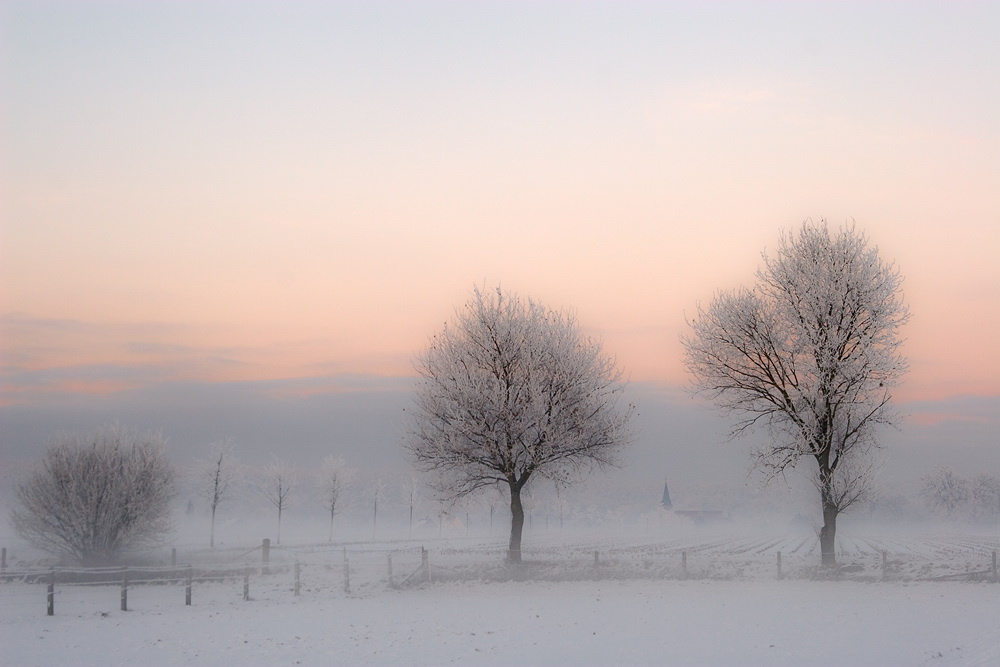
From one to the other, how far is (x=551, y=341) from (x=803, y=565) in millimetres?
12658

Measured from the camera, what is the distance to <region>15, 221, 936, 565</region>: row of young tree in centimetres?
2828

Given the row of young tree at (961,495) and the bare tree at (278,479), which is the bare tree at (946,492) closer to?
the row of young tree at (961,495)

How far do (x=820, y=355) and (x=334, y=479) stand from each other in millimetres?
65898

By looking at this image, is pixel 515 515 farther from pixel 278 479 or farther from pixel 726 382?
pixel 278 479

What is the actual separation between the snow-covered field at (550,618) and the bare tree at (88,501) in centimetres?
618

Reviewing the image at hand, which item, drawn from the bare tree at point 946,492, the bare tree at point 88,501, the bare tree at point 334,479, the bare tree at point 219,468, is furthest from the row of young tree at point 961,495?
the bare tree at point 88,501

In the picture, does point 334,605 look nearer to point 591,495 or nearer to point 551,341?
point 551,341

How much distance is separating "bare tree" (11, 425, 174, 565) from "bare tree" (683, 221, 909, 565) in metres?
28.2

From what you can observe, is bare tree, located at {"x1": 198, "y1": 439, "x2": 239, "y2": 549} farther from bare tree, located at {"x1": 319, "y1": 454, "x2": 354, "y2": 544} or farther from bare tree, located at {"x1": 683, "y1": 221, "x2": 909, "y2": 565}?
bare tree, located at {"x1": 683, "y1": 221, "x2": 909, "y2": 565}

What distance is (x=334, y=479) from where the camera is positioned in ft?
278

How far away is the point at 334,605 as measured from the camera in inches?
918

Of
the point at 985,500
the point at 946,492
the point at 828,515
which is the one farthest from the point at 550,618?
the point at 985,500

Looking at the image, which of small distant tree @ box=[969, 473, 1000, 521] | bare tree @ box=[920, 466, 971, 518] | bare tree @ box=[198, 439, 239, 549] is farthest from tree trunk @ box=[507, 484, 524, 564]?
small distant tree @ box=[969, 473, 1000, 521]

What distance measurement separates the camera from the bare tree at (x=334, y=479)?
274ft
